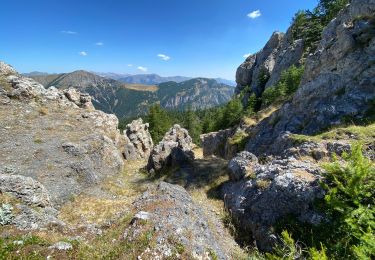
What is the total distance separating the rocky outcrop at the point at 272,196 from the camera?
472 inches

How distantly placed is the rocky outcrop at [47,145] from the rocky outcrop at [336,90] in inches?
769


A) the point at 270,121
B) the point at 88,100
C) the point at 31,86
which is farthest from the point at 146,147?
the point at 270,121

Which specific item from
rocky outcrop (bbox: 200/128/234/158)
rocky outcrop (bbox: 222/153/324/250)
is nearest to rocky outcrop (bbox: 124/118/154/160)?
rocky outcrop (bbox: 200/128/234/158)

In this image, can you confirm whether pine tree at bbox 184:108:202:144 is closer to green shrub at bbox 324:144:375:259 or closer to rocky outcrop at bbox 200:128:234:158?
rocky outcrop at bbox 200:128:234:158

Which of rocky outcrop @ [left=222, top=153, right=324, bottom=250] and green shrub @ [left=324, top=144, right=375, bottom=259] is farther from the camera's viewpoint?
rocky outcrop @ [left=222, top=153, right=324, bottom=250]

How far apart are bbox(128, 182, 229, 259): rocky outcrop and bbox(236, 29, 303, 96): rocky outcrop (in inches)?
2422

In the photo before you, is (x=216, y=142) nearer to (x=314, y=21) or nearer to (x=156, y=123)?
(x=156, y=123)

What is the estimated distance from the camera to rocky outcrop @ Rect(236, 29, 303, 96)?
68688 mm

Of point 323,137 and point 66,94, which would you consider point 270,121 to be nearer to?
point 323,137

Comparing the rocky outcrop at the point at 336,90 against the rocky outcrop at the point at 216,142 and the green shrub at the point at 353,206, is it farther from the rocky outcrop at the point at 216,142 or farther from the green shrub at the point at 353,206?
the rocky outcrop at the point at 216,142

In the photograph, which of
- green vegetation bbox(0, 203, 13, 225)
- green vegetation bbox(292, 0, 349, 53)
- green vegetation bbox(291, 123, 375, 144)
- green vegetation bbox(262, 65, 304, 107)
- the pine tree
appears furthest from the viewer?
the pine tree

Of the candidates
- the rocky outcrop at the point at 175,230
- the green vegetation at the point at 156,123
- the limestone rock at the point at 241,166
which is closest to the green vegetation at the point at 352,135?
the limestone rock at the point at 241,166

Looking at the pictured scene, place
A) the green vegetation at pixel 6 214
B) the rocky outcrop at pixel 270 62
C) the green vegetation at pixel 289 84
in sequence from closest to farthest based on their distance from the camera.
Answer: the green vegetation at pixel 6 214
the green vegetation at pixel 289 84
the rocky outcrop at pixel 270 62

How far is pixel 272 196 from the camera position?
1374 centimetres
